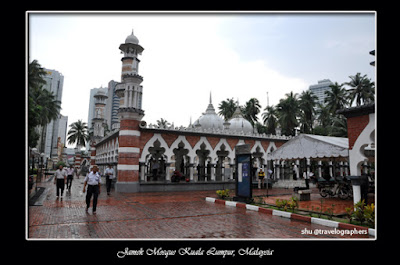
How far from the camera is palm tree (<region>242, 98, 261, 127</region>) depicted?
53.0 metres

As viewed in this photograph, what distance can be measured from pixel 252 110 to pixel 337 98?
1692 cm

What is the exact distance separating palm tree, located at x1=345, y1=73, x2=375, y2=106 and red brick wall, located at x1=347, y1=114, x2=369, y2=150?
29109 millimetres

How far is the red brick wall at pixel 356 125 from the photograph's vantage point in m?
8.12

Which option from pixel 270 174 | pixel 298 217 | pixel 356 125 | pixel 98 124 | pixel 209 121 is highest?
pixel 209 121

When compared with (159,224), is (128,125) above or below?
above

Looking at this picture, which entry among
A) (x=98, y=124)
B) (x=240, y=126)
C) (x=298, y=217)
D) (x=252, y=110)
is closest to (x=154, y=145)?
(x=298, y=217)

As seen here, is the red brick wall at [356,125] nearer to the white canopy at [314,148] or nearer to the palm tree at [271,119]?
the white canopy at [314,148]

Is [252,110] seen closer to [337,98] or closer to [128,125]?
[337,98]

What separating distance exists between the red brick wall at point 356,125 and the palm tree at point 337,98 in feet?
112

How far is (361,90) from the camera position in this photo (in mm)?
34625

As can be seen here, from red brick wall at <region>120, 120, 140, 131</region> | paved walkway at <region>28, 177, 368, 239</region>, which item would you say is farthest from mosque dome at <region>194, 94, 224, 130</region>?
paved walkway at <region>28, 177, 368, 239</region>
